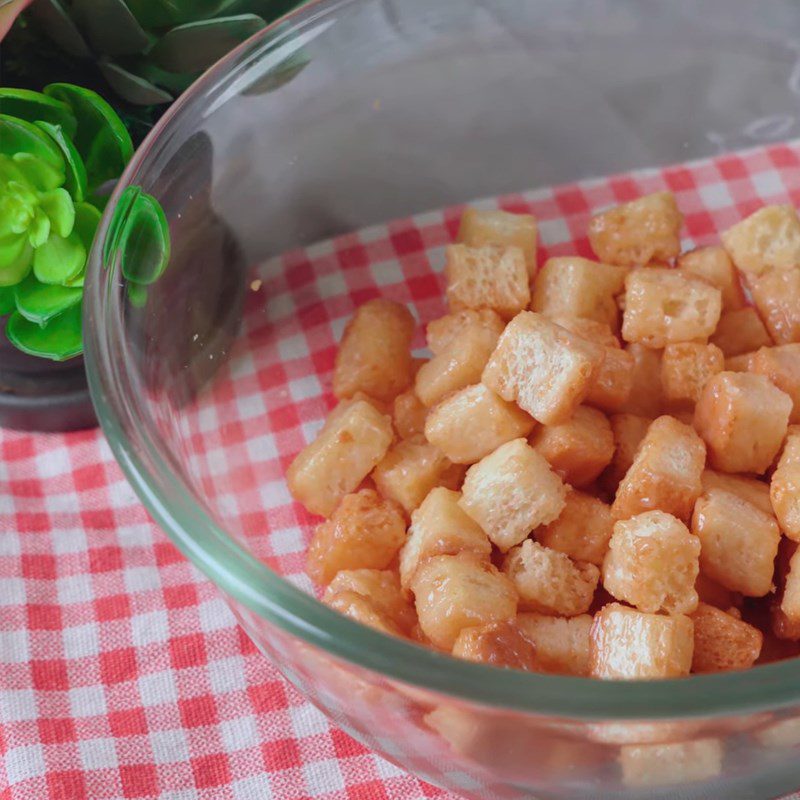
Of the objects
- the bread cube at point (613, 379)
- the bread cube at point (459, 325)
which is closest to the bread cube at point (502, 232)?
the bread cube at point (459, 325)

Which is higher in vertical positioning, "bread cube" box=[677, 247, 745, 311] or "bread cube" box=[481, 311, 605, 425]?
"bread cube" box=[481, 311, 605, 425]

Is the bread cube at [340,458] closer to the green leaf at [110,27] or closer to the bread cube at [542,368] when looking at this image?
the bread cube at [542,368]

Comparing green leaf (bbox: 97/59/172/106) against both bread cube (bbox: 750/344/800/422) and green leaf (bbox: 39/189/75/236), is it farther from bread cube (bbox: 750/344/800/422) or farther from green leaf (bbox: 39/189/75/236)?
bread cube (bbox: 750/344/800/422)

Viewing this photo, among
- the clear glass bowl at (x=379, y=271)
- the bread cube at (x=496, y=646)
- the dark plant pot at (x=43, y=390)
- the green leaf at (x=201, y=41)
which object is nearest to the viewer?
the clear glass bowl at (x=379, y=271)

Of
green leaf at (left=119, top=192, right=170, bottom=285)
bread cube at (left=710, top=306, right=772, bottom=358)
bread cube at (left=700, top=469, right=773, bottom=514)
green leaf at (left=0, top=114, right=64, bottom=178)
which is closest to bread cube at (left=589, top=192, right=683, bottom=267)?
bread cube at (left=710, top=306, right=772, bottom=358)

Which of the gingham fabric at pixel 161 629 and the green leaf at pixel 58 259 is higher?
the green leaf at pixel 58 259

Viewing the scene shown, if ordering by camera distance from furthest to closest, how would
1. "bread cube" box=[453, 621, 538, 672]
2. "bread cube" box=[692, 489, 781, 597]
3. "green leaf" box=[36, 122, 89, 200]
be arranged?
"green leaf" box=[36, 122, 89, 200]
"bread cube" box=[692, 489, 781, 597]
"bread cube" box=[453, 621, 538, 672]

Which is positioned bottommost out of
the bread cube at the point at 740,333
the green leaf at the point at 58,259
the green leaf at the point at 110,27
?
the bread cube at the point at 740,333

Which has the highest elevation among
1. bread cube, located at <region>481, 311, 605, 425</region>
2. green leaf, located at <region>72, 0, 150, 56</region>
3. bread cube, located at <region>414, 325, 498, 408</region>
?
green leaf, located at <region>72, 0, 150, 56</region>
